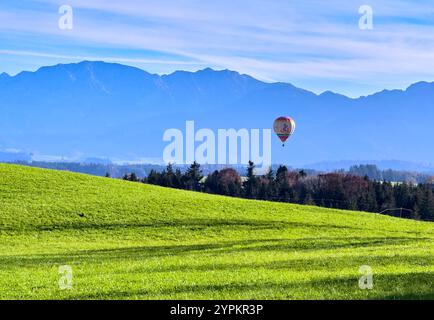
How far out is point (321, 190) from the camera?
524 ft

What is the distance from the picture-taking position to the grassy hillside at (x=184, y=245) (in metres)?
19.9

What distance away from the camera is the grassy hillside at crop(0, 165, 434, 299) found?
19.9 m

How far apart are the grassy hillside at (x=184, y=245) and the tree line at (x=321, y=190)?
71336 millimetres

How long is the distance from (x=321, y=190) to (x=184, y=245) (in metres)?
118

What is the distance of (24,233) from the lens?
52.9 metres

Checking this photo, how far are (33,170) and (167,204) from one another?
21.3 m

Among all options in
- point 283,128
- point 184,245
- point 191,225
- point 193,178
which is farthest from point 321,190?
point 184,245

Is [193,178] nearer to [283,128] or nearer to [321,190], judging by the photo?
[321,190]

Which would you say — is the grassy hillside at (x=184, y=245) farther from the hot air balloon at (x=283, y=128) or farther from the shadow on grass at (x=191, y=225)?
the hot air balloon at (x=283, y=128)

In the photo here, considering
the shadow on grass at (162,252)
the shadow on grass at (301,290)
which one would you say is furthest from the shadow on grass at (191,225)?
the shadow on grass at (301,290)

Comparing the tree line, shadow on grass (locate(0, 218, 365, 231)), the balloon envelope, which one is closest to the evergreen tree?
the tree line
